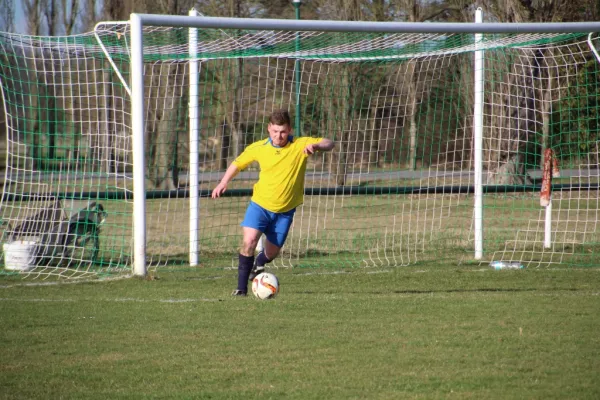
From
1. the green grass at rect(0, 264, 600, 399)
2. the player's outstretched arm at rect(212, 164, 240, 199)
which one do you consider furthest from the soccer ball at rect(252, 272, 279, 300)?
the player's outstretched arm at rect(212, 164, 240, 199)

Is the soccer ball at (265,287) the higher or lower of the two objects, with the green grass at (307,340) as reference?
higher

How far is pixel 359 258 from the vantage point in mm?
11539

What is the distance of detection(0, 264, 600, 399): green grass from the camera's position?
16.1 feet

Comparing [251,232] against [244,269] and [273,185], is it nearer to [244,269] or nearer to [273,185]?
[244,269]

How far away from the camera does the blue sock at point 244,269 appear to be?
318 inches

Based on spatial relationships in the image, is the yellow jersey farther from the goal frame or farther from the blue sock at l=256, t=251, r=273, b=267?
the goal frame

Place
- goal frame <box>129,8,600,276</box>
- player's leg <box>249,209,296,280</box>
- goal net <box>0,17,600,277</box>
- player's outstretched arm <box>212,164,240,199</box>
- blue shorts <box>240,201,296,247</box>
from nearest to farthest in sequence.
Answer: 1. player's outstretched arm <box>212,164,240,199</box>
2. blue shorts <box>240,201,296,247</box>
3. player's leg <box>249,209,296,280</box>
4. goal frame <box>129,8,600,276</box>
5. goal net <box>0,17,600,277</box>

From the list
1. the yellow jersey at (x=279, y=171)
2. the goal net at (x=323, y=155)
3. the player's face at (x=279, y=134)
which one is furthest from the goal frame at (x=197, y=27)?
the player's face at (x=279, y=134)

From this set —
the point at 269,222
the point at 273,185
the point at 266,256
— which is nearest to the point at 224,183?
the point at 273,185

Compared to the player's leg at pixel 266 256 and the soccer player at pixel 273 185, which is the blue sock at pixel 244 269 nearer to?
the soccer player at pixel 273 185

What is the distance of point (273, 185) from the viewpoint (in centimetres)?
805

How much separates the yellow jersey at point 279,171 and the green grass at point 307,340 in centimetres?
93

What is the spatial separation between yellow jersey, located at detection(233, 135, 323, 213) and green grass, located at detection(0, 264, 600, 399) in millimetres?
926

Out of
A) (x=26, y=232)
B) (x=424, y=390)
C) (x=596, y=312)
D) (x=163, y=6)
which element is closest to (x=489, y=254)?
(x=596, y=312)
